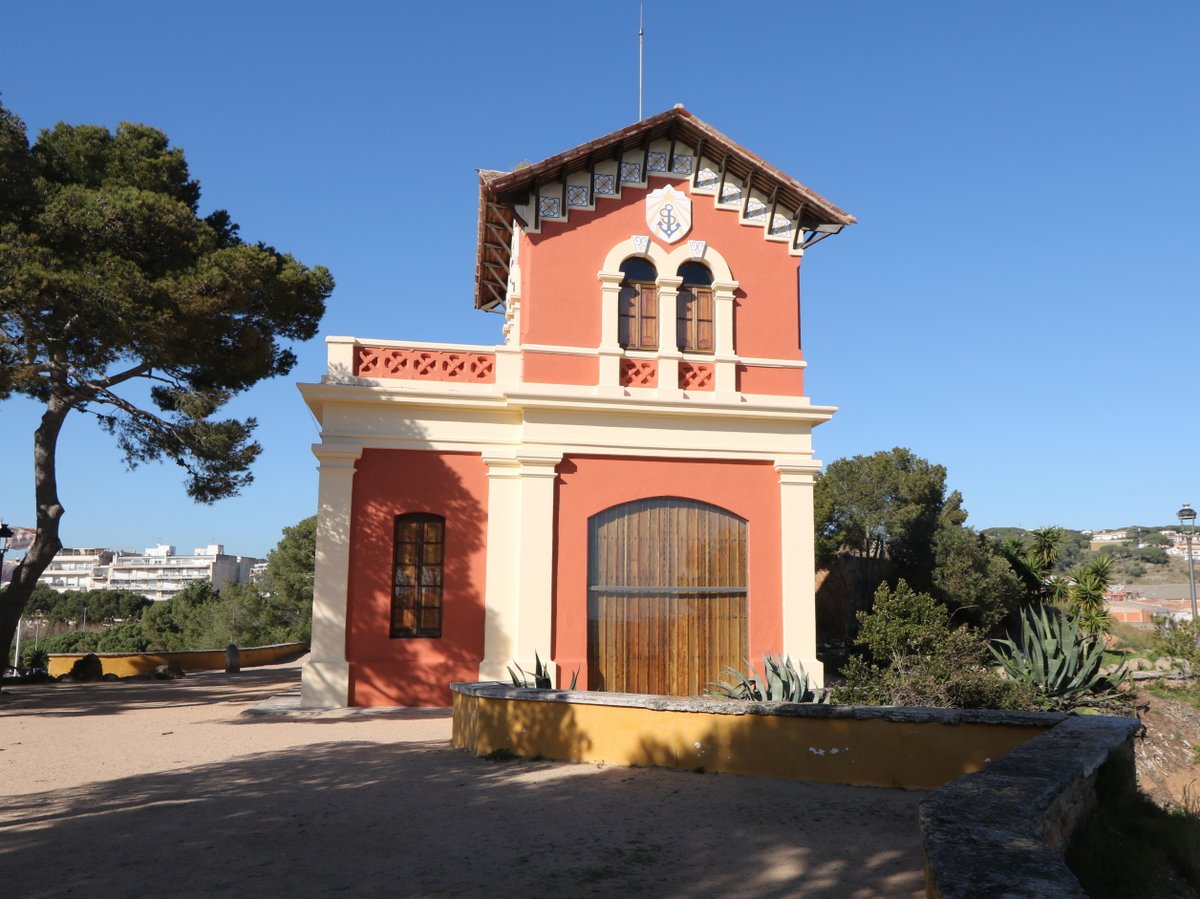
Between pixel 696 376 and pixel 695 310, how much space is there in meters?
1.12

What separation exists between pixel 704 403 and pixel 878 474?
38.1 ft

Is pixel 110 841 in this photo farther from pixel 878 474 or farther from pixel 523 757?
pixel 878 474

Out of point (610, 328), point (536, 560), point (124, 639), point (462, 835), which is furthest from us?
point (124, 639)

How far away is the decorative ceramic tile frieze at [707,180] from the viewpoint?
14500 mm

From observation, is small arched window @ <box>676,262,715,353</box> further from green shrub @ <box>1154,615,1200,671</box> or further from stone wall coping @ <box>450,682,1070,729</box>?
green shrub @ <box>1154,615,1200,671</box>

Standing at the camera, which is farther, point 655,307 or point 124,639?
point 124,639

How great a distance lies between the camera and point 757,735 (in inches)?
285

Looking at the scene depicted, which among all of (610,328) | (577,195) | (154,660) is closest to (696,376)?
(610,328)

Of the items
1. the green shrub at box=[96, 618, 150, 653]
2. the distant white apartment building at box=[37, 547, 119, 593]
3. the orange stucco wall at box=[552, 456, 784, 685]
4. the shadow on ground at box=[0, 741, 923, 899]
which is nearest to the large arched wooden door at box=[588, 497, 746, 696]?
the orange stucco wall at box=[552, 456, 784, 685]

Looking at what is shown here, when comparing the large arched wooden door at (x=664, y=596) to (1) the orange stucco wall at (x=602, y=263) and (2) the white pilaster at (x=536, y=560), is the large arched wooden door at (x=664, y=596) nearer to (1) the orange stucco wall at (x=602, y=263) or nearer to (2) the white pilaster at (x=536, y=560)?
(2) the white pilaster at (x=536, y=560)

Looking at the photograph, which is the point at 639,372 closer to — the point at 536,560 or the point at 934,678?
the point at 536,560

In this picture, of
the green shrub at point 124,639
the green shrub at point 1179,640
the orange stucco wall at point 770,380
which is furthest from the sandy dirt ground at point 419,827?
the green shrub at point 124,639

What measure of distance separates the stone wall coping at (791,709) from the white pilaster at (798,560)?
6.12 metres

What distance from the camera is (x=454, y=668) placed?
12859mm
